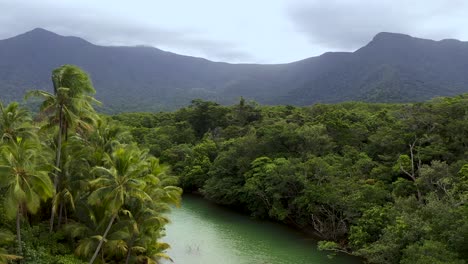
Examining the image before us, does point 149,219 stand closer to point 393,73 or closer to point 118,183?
point 118,183

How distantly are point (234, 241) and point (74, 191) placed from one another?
14.0 meters

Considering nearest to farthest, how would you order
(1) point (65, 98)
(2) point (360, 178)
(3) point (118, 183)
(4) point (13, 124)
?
(3) point (118, 183)
(1) point (65, 98)
(4) point (13, 124)
(2) point (360, 178)

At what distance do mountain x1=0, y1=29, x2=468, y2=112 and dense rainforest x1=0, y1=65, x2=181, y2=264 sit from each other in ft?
271

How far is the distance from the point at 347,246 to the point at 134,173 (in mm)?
16894

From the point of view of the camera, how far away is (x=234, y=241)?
100 ft

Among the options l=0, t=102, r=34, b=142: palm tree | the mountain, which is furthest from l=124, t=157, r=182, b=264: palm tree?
the mountain

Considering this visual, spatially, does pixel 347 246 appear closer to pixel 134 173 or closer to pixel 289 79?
pixel 134 173

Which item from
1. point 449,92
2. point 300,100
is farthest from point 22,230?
point 300,100

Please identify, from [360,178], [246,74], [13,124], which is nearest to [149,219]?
[13,124]

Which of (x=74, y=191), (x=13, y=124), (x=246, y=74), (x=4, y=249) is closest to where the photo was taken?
(x=4, y=249)

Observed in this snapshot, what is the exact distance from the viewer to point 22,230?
18844mm

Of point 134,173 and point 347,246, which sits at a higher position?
point 134,173

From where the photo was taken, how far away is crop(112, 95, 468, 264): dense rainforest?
21.2m

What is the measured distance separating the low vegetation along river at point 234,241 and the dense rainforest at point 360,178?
138 centimetres
